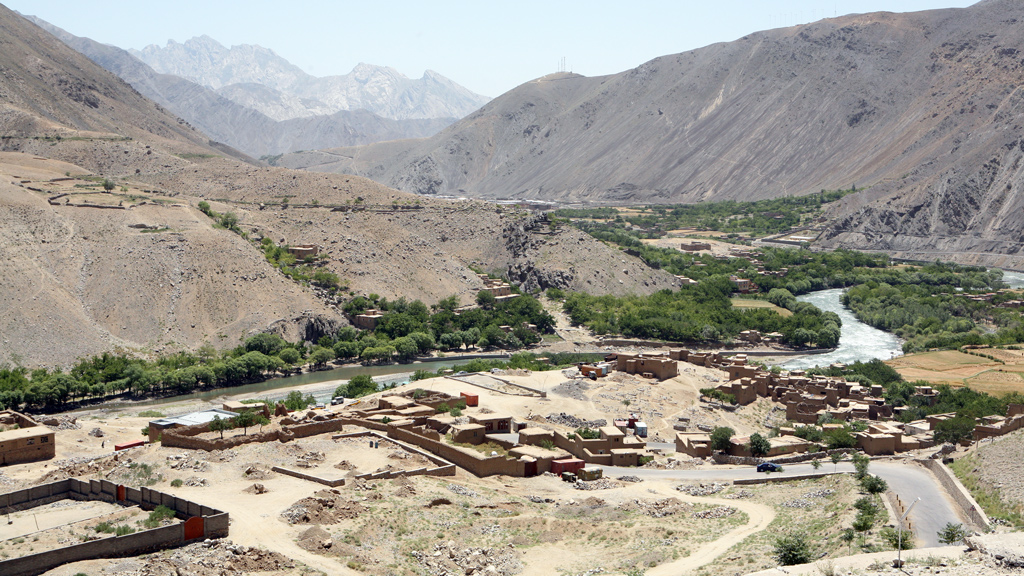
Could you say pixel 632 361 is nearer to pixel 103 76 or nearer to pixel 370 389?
pixel 370 389

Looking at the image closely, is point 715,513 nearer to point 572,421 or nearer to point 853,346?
point 572,421

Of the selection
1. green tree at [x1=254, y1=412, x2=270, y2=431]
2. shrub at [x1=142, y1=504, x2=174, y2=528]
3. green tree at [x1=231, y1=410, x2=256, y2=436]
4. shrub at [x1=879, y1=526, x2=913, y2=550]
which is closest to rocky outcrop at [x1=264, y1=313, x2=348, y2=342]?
green tree at [x1=254, y1=412, x2=270, y2=431]

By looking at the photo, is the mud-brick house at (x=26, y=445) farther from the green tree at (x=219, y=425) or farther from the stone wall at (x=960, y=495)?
the stone wall at (x=960, y=495)

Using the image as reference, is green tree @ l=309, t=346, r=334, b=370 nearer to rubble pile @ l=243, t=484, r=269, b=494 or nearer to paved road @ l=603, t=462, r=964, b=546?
paved road @ l=603, t=462, r=964, b=546

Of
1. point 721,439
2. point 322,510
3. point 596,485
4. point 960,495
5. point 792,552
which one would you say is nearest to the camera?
point 792,552

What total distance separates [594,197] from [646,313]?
99136mm

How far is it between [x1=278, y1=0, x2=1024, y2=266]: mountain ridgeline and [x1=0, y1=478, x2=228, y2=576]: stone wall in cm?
10392

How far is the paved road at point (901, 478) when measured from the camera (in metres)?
25.6

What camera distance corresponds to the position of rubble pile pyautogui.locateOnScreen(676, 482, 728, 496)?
111ft

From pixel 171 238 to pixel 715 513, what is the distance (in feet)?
180

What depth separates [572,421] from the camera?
149ft

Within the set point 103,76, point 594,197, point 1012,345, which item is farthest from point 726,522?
point 594,197

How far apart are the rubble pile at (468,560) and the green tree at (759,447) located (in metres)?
14.9

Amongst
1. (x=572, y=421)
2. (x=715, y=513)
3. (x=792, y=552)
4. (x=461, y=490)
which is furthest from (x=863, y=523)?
(x=572, y=421)
